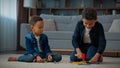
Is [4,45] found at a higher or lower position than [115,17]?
lower

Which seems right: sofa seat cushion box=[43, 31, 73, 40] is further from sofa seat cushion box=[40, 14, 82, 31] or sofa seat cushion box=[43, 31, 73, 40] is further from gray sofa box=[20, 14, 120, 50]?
sofa seat cushion box=[40, 14, 82, 31]

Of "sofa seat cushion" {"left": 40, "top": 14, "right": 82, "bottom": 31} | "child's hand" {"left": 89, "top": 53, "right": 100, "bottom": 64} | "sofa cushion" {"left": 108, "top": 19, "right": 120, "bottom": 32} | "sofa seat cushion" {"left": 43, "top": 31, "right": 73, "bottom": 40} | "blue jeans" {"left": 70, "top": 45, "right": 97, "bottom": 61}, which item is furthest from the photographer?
"sofa seat cushion" {"left": 40, "top": 14, "right": 82, "bottom": 31}

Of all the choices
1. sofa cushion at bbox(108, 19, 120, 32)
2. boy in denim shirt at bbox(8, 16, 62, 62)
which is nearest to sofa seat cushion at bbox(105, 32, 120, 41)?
sofa cushion at bbox(108, 19, 120, 32)

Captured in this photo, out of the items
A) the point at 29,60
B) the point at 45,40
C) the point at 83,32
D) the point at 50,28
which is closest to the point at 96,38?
the point at 83,32

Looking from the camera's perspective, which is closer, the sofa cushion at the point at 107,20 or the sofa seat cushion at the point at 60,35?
the sofa seat cushion at the point at 60,35

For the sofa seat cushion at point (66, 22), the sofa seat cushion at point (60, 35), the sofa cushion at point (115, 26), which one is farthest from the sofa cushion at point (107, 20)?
the sofa seat cushion at point (60, 35)

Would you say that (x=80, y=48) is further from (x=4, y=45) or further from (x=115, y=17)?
(x=4, y=45)

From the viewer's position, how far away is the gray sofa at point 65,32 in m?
4.15

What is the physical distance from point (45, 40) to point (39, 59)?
0.23m

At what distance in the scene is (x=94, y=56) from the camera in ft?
8.09

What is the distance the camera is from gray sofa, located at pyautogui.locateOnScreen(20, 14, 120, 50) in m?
4.15

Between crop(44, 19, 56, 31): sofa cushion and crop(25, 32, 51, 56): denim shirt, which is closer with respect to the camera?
crop(25, 32, 51, 56): denim shirt

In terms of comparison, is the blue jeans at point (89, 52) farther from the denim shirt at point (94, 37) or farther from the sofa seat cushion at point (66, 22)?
the sofa seat cushion at point (66, 22)

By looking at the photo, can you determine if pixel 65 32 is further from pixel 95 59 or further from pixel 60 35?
pixel 95 59
